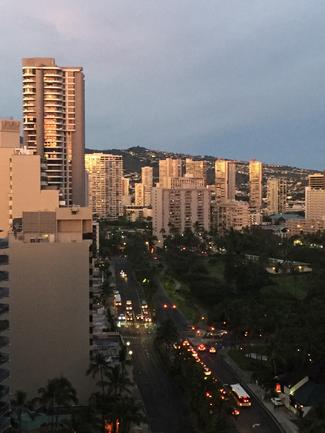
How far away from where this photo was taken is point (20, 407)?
1492cm

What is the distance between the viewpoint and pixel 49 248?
16938mm

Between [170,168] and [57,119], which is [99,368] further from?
[170,168]

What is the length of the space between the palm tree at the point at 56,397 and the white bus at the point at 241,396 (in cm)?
536

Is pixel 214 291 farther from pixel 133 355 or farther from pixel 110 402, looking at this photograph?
pixel 110 402

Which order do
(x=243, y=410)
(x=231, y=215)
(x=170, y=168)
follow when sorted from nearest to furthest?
(x=243, y=410), (x=231, y=215), (x=170, y=168)

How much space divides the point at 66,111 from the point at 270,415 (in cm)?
2805

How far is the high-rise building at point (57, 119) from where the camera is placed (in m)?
39.9

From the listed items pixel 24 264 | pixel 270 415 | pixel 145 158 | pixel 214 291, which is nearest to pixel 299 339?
pixel 270 415

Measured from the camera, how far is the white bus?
1842 centimetres


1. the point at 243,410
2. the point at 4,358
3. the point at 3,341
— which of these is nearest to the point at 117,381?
the point at 4,358

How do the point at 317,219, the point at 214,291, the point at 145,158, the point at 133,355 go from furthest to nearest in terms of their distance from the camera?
1. the point at 145,158
2. the point at 317,219
3. the point at 214,291
4. the point at 133,355

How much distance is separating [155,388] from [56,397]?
5.97 metres

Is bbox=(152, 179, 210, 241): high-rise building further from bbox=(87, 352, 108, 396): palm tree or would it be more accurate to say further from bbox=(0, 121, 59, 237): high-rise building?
bbox=(87, 352, 108, 396): palm tree

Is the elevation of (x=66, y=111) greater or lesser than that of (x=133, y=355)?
greater
